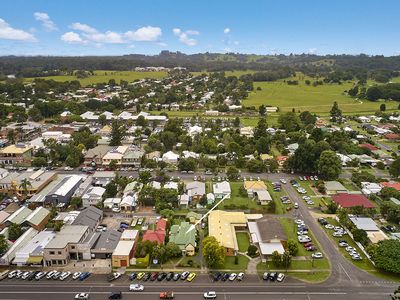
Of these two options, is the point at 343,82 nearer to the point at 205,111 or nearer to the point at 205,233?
the point at 205,111

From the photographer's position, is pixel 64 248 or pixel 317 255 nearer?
pixel 64 248

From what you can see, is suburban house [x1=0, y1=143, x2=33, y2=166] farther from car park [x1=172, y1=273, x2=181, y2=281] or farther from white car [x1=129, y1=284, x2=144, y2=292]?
car park [x1=172, y1=273, x2=181, y2=281]

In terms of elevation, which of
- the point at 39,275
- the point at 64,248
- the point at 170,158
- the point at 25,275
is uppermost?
the point at 64,248

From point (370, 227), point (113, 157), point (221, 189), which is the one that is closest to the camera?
point (370, 227)

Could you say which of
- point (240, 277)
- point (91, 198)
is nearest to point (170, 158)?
point (91, 198)

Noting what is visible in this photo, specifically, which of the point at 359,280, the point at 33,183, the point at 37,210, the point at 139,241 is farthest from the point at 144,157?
the point at 359,280

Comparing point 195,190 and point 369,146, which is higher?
point 369,146

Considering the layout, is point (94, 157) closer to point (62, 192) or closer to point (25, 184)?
point (25, 184)

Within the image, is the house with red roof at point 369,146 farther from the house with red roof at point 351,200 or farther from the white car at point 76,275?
the white car at point 76,275

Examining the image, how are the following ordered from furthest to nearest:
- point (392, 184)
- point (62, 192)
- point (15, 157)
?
point (15, 157), point (392, 184), point (62, 192)
